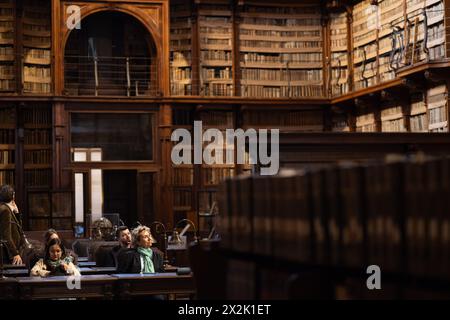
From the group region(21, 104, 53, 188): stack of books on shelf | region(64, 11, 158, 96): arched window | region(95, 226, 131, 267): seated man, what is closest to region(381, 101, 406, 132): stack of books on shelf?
region(64, 11, 158, 96): arched window

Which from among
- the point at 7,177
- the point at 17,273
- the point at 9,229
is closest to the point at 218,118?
the point at 7,177

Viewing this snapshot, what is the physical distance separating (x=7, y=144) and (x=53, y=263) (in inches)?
272

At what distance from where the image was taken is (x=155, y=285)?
672cm

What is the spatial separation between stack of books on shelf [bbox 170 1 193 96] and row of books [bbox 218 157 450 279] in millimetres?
11614

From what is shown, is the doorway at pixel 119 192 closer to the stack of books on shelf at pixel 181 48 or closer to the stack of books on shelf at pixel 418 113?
the stack of books on shelf at pixel 181 48

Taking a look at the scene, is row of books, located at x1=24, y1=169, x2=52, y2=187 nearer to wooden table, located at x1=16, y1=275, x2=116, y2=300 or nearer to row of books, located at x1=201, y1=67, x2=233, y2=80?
row of books, located at x1=201, y1=67, x2=233, y2=80

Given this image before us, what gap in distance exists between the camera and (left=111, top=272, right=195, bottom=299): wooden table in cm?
666

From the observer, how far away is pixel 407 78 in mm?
11680

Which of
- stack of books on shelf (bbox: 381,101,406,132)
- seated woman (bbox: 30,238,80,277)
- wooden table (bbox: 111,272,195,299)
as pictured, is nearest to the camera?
wooden table (bbox: 111,272,195,299)

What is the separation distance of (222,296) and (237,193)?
595 millimetres

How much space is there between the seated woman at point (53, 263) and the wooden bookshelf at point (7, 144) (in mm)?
6683

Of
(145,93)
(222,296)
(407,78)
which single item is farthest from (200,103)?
(222,296)
